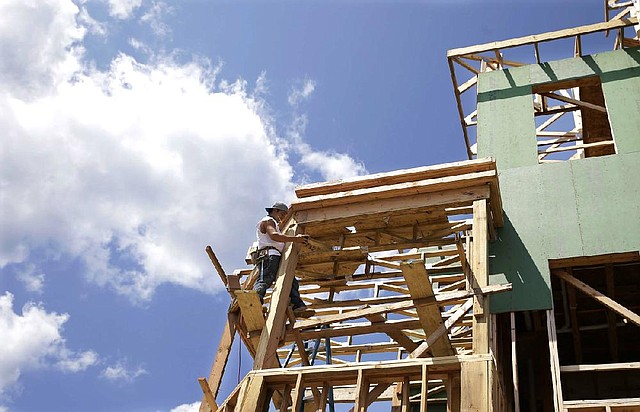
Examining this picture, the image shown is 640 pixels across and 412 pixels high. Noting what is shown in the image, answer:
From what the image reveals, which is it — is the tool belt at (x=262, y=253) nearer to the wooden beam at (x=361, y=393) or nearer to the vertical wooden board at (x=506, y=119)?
the wooden beam at (x=361, y=393)

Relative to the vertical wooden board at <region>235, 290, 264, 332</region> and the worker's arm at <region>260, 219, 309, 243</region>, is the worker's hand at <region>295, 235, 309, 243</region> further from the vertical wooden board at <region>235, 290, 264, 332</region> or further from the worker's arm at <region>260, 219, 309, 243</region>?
the vertical wooden board at <region>235, 290, 264, 332</region>

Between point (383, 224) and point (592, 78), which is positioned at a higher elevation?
point (592, 78)

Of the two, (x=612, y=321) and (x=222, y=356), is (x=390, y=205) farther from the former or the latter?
(x=612, y=321)

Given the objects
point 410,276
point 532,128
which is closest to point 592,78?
point 532,128

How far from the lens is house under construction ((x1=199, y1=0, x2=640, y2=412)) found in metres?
7.81

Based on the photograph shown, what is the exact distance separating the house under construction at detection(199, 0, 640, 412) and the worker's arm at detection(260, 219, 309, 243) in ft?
0.80

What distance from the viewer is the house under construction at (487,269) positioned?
25.6ft

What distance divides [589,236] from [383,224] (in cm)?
324

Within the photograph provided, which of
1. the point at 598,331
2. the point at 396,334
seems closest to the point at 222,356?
the point at 396,334

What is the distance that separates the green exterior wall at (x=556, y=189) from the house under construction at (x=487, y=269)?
25 millimetres

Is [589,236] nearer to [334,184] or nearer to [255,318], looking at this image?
[334,184]

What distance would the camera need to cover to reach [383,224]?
Answer: 33.0ft

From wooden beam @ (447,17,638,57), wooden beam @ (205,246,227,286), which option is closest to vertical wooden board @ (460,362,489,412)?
wooden beam @ (205,246,227,286)

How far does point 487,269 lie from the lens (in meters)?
8.40
